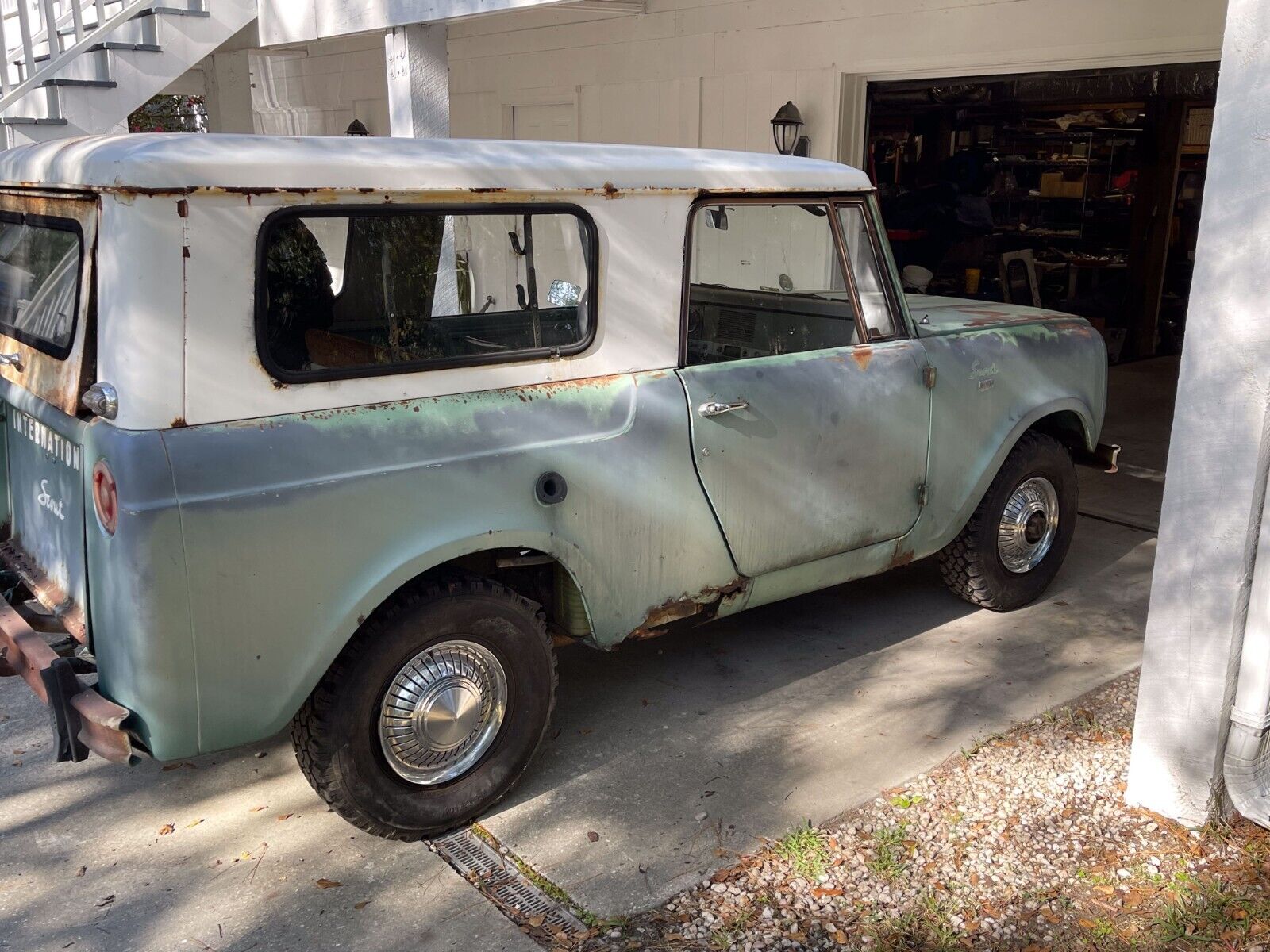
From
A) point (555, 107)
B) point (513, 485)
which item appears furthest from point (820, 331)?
point (555, 107)

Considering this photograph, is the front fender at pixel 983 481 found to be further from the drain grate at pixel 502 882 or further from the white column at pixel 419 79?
the white column at pixel 419 79

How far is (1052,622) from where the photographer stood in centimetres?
491

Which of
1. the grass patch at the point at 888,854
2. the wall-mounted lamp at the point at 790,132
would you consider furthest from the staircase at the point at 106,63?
the grass patch at the point at 888,854

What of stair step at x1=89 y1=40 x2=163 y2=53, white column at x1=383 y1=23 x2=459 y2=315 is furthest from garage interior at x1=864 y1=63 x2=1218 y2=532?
stair step at x1=89 y1=40 x2=163 y2=53

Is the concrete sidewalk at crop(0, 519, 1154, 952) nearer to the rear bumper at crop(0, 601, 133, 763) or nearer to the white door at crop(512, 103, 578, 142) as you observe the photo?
the rear bumper at crop(0, 601, 133, 763)

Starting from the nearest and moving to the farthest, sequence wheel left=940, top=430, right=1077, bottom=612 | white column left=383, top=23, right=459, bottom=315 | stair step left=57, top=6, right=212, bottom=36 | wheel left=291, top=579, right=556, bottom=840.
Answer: wheel left=291, top=579, right=556, bottom=840 → wheel left=940, top=430, right=1077, bottom=612 → white column left=383, top=23, right=459, bottom=315 → stair step left=57, top=6, right=212, bottom=36

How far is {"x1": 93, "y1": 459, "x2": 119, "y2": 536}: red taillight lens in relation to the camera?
2.65 meters

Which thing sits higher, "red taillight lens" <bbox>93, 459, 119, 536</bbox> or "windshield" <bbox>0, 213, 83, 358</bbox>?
"windshield" <bbox>0, 213, 83, 358</bbox>

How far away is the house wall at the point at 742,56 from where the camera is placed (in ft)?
22.5

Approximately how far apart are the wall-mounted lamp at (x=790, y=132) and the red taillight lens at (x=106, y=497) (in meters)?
6.06

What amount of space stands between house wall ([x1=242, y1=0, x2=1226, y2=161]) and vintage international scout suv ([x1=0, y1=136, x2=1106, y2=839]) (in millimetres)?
3678

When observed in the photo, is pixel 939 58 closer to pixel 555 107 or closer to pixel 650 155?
pixel 555 107

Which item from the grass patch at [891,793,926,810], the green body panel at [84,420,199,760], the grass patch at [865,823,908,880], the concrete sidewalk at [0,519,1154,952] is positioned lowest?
the concrete sidewalk at [0,519,1154,952]

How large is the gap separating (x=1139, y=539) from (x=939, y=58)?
137 inches
